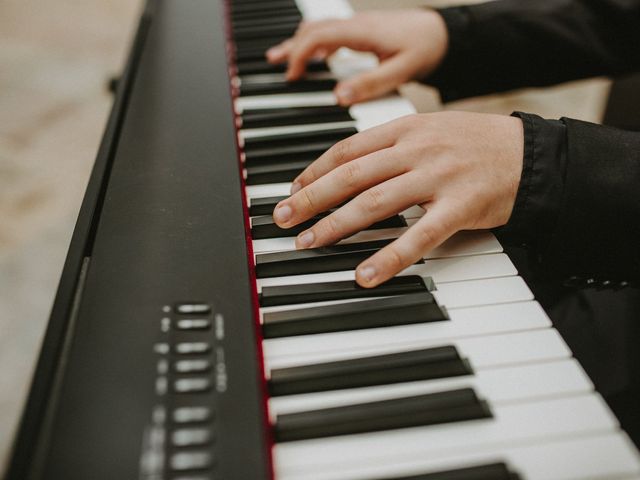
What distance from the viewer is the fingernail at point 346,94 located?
960mm

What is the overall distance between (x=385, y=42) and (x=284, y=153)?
0.36m

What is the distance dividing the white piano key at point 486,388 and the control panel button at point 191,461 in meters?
0.09

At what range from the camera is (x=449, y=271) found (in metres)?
0.66

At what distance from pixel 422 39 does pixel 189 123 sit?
513 mm

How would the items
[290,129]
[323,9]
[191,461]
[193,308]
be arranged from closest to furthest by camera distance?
[191,461]
[193,308]
[290,129]
[323,9]

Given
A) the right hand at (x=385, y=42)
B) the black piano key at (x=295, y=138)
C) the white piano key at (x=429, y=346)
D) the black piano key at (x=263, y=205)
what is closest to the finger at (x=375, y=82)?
the right hand at (x=385, y=42)

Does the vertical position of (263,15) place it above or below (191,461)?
above

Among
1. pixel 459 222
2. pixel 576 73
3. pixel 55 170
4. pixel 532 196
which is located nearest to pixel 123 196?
pixel 459 222

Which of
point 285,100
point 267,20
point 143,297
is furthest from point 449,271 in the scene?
point 267,20

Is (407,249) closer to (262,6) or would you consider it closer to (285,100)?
(285,100)

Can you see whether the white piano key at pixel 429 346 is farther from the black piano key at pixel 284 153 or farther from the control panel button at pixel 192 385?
the black piano key at pixel 284 153

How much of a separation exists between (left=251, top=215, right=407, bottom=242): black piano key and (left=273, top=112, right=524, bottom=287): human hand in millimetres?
13

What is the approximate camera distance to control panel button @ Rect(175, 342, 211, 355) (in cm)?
51

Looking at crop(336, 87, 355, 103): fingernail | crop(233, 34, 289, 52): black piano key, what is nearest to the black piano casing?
crop(336, 87, 355, 103): fingernail
